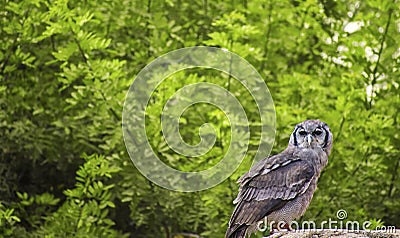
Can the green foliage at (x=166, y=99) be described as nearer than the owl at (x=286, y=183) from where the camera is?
No

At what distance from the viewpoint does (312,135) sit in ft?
11.0

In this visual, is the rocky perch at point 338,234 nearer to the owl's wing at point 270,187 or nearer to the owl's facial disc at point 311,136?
the owl's wing at point 270,187

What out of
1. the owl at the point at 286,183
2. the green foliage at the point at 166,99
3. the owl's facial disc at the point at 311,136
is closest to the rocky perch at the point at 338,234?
the owl at the point at 286,183

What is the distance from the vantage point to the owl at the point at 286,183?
3.36m

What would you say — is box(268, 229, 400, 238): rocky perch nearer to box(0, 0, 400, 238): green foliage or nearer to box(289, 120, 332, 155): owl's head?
box(289, 120, 332, 155): owl's head

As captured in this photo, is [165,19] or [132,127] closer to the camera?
[132,127]

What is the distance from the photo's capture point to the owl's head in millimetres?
3359

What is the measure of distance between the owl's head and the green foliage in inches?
30.3

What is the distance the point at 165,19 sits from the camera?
4.63m

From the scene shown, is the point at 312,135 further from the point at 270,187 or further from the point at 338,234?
the point at 338,234

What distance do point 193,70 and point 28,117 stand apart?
1.00 meters

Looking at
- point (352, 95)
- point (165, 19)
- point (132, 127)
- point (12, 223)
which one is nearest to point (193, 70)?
point (165, 19)

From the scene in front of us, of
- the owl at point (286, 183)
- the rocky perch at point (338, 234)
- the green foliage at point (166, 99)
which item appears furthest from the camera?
the green foliage at point (166, 99)

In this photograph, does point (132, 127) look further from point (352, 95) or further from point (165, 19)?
point (352, 95)
